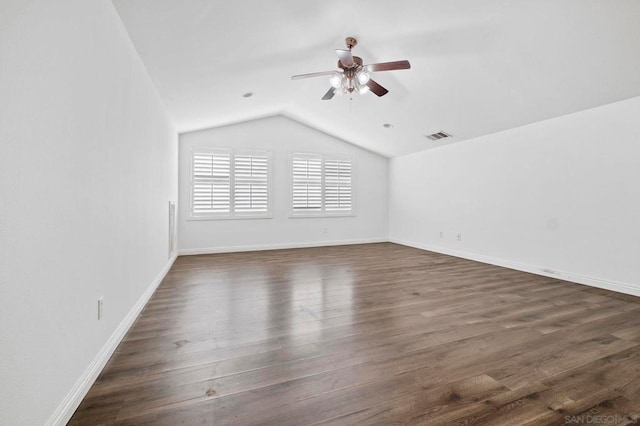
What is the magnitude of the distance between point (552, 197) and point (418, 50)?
2.78 m

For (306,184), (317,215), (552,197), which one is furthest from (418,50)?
(317,215)

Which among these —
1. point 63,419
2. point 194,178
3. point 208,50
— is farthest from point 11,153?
point 194,178

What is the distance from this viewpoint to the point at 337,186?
22.2 feet

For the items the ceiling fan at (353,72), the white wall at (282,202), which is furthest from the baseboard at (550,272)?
the ceiling fan at (353,72)

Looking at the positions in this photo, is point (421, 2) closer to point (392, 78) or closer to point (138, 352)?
point (392, 78)

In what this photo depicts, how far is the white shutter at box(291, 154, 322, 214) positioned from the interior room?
1.12 m

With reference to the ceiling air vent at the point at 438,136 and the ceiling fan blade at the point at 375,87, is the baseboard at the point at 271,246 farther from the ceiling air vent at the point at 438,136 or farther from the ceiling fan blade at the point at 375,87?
the ceiling fan blade at the point at 375,87

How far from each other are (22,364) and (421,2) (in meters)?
3.33

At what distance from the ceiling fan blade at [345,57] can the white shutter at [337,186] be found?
3.74m

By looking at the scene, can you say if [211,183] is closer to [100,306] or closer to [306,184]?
[306,184]

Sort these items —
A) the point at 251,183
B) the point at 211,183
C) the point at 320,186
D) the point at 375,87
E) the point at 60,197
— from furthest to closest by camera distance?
the point at 320,186
the point at 251,183
the point at 211,183
the point at 375,87
the point at 60,197

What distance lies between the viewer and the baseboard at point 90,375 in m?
1.23

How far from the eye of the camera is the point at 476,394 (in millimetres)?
1470

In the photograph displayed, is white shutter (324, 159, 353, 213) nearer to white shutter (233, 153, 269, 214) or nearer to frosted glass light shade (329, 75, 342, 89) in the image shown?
white shutter (233, 153, 269, 214)
